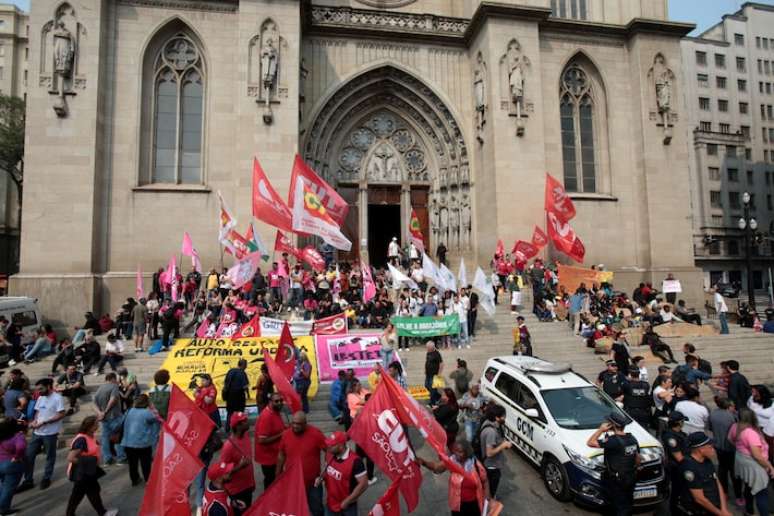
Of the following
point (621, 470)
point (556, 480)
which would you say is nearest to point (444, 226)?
point (556, 480)

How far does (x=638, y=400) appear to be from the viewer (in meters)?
7.97

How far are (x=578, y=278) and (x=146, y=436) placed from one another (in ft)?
53.8

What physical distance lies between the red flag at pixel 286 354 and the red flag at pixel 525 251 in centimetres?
1277

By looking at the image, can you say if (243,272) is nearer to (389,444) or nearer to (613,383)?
(389,444)

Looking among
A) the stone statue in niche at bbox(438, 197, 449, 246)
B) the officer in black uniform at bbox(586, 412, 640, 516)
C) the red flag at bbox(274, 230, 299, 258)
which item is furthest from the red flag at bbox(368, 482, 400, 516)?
the stone statue in niche at bbox(438, 197, 449, 246)

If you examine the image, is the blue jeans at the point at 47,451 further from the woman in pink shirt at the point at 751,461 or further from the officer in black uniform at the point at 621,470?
the woman in pink shirt at the point at 751,461

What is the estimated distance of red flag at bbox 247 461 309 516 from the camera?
13.3 ft

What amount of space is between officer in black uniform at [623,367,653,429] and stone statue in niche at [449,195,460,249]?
15691 mm

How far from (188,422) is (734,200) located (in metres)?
65.0

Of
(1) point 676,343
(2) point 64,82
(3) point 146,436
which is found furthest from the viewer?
(2) point 64,82

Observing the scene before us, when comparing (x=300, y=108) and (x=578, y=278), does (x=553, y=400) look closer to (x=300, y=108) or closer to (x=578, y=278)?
(x=578, y=278)

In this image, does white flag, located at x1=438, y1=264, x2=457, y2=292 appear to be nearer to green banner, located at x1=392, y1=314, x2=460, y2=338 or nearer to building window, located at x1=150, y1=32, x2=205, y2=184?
green banner, located at x1=392, y1=314, x2=460, y2=338

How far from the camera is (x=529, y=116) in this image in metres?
21.5

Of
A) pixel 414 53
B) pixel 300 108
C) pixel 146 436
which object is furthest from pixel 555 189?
pixel 146 436
